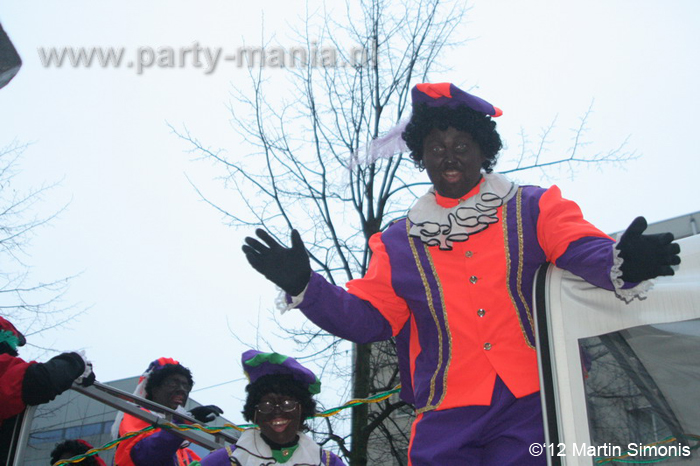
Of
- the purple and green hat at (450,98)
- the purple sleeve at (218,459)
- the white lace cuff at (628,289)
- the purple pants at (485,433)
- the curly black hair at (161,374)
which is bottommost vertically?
the purple pants at (485,433)

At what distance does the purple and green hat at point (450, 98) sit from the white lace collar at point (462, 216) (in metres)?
0.27

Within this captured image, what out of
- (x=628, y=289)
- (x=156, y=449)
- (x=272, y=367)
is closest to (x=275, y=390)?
(x=272, y=367)

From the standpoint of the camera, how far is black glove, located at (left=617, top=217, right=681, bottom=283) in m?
1.95

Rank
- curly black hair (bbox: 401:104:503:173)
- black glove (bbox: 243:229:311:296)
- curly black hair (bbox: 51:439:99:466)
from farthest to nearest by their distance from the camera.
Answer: curly black hair (bbox: 51:439:99:466), curly black hair (bbox: 401:104:503:173), black glove (bbox: 243:229:311:296)

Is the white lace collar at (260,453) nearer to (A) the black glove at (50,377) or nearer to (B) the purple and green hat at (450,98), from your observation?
(A) the black glove at (50,377)

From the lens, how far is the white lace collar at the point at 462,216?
2570 millimetres

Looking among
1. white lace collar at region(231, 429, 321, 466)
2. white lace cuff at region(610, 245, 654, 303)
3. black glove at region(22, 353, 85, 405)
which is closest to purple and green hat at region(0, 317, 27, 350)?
black glove at region(22, 353, 85, 405)

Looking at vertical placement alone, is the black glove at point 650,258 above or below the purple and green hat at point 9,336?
below

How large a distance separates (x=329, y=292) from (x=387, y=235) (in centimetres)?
42

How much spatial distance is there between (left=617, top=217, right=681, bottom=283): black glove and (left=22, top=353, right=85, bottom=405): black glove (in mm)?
2560

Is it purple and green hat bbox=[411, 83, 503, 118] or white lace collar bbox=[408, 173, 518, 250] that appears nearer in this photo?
white lace collar bbox=[408, 173, 518, 250]

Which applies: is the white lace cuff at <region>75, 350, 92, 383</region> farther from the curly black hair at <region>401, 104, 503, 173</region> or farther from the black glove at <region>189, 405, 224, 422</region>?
the curly black hair at <region>401, 104, 503, 173</region>

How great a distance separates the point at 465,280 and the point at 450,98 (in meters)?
0.76

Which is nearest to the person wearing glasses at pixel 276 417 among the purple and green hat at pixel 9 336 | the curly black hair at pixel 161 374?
the purple and green hat at pixel 9 336
